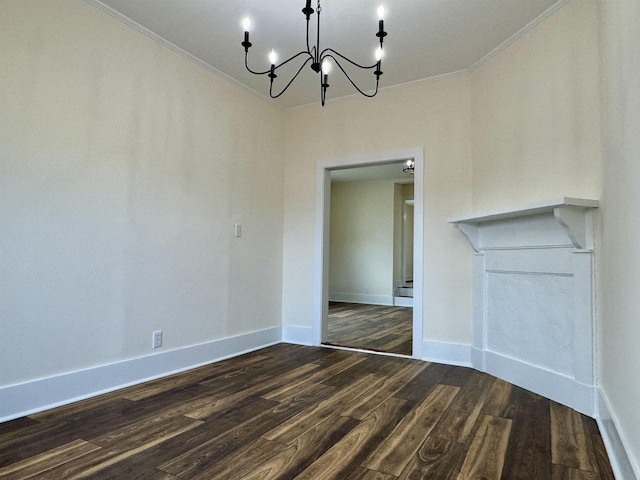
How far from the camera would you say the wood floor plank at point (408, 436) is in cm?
174

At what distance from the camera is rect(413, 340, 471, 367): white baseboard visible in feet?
11.2

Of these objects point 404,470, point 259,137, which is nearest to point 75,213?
point 259,137

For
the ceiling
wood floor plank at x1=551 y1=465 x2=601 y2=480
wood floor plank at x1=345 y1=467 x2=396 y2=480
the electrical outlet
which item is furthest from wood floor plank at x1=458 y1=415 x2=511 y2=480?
the ceiling

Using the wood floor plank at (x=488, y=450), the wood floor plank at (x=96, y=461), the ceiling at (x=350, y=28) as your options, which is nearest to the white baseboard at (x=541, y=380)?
the wood floor plank at (x=488, y=450)

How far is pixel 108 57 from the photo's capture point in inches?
106

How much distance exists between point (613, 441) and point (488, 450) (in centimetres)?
57

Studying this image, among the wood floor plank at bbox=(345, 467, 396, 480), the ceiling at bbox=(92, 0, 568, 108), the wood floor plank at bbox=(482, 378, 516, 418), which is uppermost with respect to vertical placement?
the ceiling at bbox=(92, 0, 568, 108)

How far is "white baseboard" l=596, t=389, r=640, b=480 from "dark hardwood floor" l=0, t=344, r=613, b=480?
44 millimetres

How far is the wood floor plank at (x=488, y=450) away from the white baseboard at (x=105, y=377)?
2233 millimetres

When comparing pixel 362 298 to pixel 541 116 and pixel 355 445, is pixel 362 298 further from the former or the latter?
pixel 355 445

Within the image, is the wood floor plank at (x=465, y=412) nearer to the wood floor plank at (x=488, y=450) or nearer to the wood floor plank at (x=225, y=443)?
the wood floor plank at (x=488, y=450)

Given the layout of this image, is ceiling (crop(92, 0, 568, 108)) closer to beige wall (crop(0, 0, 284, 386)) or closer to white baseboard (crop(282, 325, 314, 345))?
beige wall (crop(0, 0, 284, 386))

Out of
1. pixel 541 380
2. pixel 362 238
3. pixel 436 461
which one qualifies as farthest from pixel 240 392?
pixel 362 238

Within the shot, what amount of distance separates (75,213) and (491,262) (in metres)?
3.02
